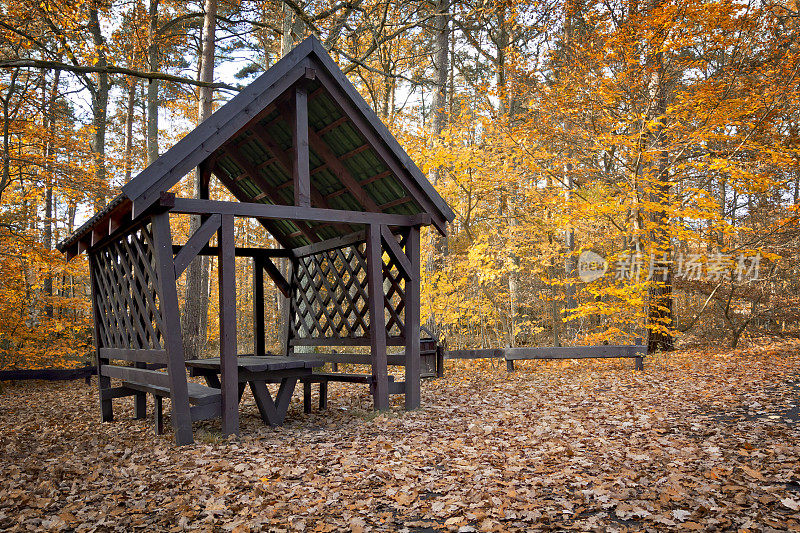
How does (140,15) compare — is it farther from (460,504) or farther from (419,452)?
(460,504)

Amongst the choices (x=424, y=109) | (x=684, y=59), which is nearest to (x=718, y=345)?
(x=684, y=59)

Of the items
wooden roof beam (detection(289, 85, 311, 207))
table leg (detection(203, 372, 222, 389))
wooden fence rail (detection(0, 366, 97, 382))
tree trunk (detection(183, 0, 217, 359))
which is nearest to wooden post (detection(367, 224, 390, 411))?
wooden roof beam (detection(289, 85, 311, 207))

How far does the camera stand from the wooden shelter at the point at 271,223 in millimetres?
6234

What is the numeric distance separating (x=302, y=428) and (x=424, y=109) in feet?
75.1

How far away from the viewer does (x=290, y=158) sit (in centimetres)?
852

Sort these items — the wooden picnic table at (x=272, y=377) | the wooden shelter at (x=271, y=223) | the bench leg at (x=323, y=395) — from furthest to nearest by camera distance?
the bench leg at (x=323, y=395)
the wooden picnic table at (x=272, y=377)
the wooden shelter at (x=271, y=223)

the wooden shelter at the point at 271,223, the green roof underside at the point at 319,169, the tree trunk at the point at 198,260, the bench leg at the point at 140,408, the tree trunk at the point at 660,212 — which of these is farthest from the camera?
the tree trunk at the point at 198,260

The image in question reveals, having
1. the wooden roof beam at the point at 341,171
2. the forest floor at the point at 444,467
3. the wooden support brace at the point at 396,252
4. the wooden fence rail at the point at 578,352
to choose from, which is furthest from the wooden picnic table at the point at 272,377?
the wooden fence rail at the point at 578,352

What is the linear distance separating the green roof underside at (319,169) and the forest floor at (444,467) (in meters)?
3.21

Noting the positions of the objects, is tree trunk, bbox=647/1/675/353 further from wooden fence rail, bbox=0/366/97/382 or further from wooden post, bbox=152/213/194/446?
wooden fence rail, bbox=0/366/97/382

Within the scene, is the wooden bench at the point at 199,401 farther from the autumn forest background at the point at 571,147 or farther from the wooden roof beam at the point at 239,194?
the autumn forest background at the point at 571,147

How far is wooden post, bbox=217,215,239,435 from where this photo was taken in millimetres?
6414

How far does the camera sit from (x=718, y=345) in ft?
49.4

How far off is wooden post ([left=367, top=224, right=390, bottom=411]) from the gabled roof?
923mm
